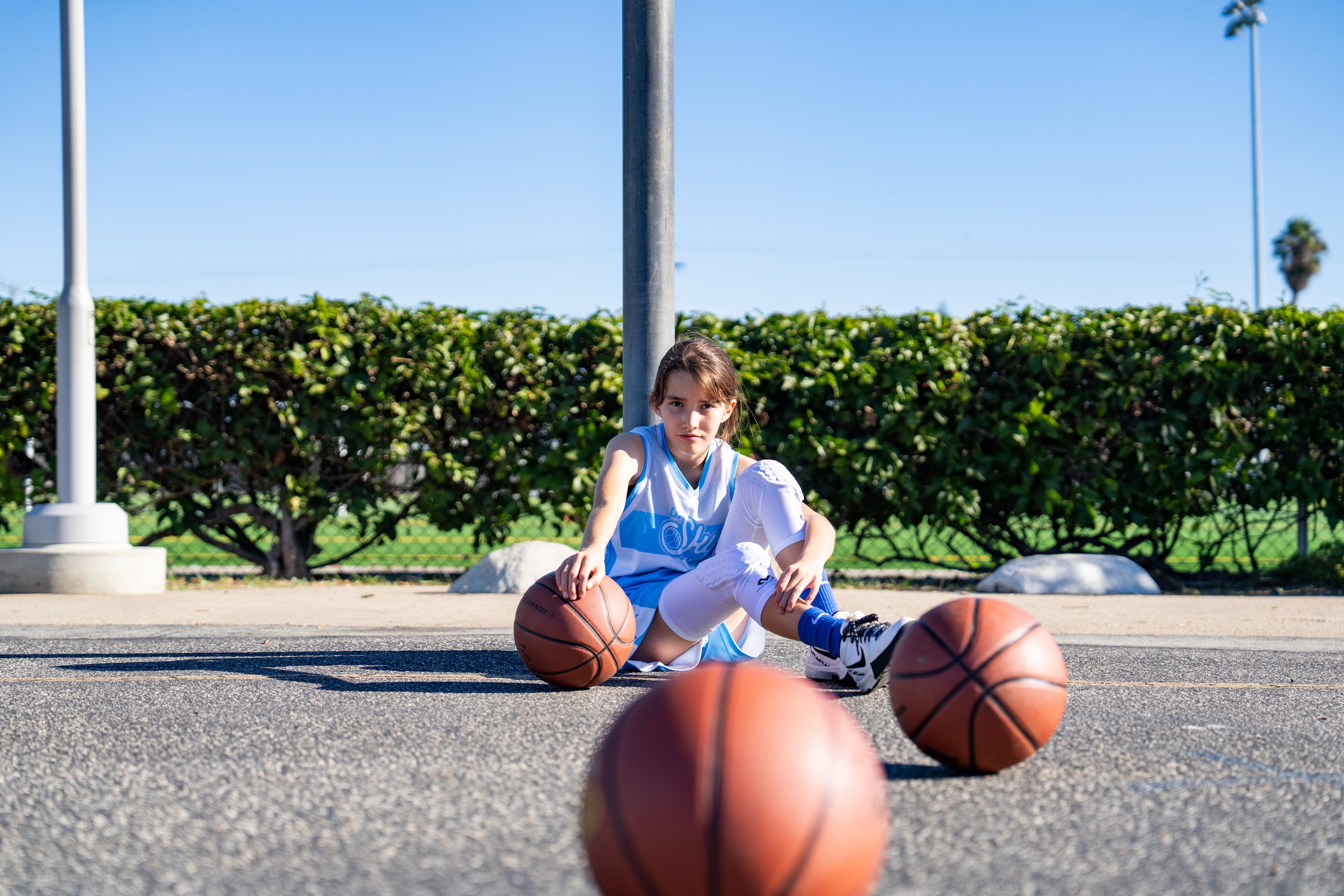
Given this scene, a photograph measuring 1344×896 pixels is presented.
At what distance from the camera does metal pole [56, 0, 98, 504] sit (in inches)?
317

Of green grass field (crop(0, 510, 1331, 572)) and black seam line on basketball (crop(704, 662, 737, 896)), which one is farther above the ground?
black seam line on basketball (crop(704, 662, 737, 896))

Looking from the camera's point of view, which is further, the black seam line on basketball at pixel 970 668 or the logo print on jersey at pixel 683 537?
the logo print on jersey at pixel 683 537

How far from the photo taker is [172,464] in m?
9.05

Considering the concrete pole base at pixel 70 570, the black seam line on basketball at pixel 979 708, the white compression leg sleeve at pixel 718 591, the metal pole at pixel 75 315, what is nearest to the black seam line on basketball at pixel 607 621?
the white compression leg sleeve at pixel 718 591

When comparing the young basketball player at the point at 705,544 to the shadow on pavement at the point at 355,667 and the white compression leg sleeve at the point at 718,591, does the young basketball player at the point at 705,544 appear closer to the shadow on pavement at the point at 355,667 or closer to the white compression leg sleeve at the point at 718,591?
the white compression leg sleeve at the point at 718,591

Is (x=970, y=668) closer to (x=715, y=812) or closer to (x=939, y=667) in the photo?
(x=939, y=667)

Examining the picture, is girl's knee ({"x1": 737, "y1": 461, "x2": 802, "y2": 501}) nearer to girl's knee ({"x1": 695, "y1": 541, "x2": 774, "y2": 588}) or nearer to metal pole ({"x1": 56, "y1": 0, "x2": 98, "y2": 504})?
girl's knee ({"x1": 695, "y1": 541, "x2": 774, "y2": 588})

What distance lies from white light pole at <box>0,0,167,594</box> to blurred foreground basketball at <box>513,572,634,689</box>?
5.17 meters

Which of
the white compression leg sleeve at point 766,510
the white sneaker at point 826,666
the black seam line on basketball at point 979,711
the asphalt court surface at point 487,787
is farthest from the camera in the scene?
the white compression leg sleeve at point 766,510

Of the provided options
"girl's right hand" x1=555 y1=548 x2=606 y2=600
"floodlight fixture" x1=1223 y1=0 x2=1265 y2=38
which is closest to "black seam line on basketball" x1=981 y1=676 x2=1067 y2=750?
"girl's right hand" x1=555 y1=548 x2=606 y2=600

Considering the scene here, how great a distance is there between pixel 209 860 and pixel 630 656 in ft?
7.47

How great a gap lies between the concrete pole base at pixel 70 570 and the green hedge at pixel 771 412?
124cm

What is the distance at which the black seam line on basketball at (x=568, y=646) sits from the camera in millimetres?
3922

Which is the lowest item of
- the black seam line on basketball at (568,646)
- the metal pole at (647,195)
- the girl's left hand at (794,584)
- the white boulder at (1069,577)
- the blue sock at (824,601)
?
the white boulder at (1069,577)
